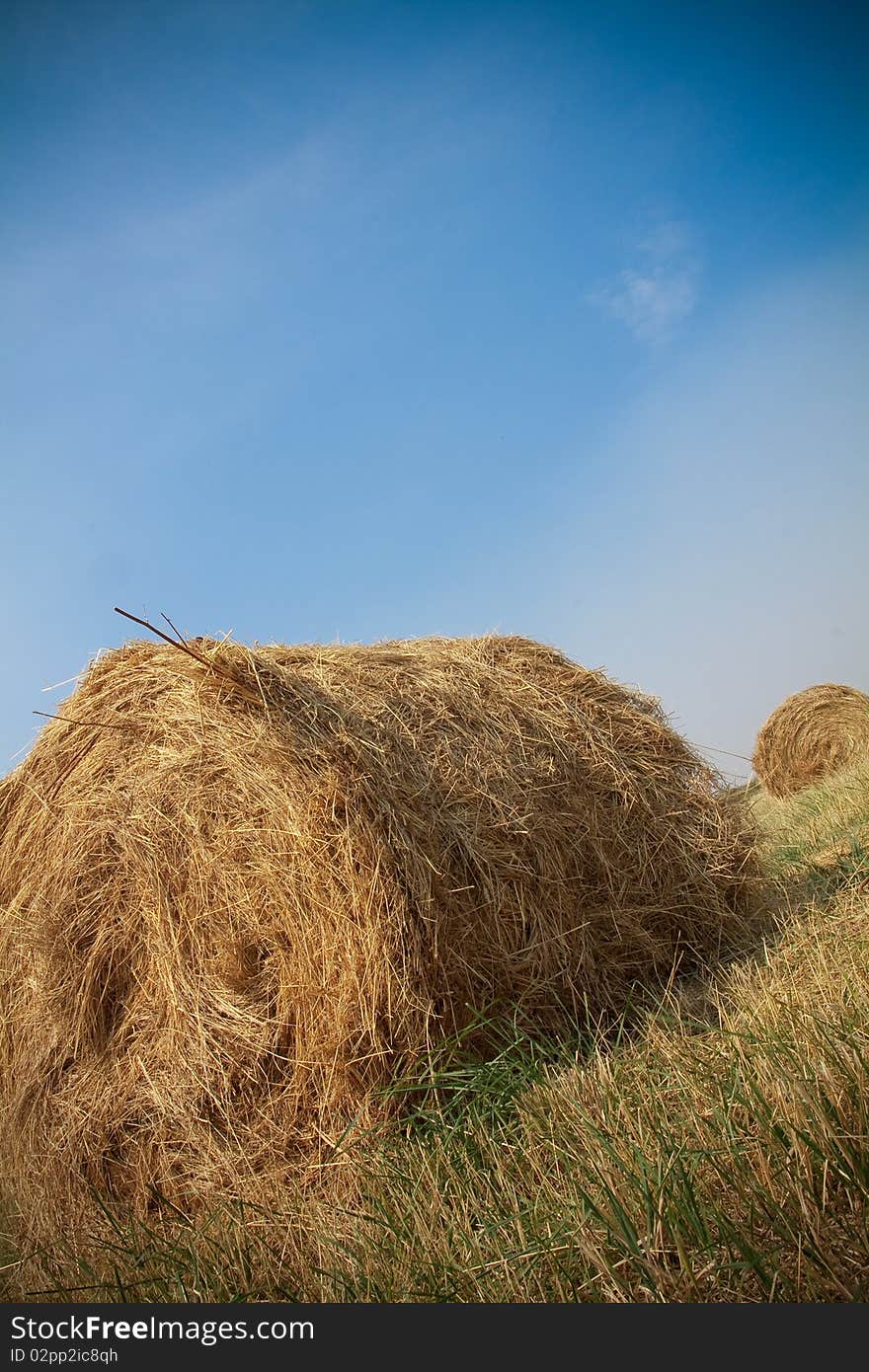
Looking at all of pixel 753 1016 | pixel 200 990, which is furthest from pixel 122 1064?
pixel 753 1016

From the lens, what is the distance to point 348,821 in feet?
11.6

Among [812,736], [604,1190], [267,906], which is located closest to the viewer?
[604,1190]

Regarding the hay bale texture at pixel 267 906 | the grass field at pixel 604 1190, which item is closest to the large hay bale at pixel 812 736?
the hay bale texture at pixel 267 906

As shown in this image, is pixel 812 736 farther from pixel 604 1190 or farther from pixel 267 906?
pixel 604 1190

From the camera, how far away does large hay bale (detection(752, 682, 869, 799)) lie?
1366 centimetres

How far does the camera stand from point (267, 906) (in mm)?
3811

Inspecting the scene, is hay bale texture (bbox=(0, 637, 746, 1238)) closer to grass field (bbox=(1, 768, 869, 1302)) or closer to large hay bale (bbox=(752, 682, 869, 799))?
grass field (bbox=(1, 768, 869, 1302))

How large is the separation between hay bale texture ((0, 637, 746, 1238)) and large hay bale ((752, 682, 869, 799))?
32.7 ft

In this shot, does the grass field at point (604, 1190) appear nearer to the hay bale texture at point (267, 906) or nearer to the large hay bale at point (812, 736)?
the hay bale texture at point (267, 906)

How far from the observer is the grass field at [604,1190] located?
2100 millimetres

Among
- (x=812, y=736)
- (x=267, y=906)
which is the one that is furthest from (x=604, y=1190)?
(x=812, y=736)

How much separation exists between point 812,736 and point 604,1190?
42.7 ft

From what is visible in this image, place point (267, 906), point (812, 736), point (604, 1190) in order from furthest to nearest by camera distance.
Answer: point (812, 736) → point (267, 906) → point (604, 1190)

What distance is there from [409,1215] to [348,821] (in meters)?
1.36
